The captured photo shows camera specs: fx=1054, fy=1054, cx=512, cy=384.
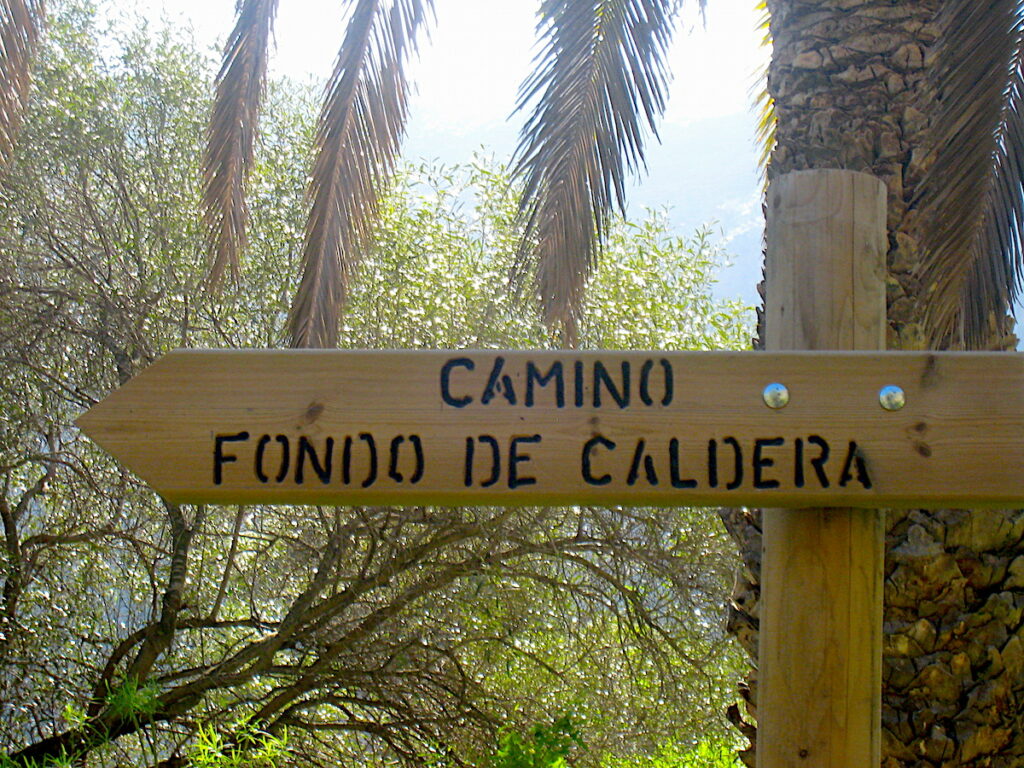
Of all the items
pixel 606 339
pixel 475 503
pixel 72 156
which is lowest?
pixel 475 503

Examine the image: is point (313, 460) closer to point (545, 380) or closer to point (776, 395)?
point (545, 380)

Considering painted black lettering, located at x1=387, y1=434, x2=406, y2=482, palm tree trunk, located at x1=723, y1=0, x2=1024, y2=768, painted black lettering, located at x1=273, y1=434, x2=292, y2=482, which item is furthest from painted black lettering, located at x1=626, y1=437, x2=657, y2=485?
palm tree trunk, located at x1=723, y1=0, x2=1024, y2=768

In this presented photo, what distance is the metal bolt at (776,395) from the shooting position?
1.48m

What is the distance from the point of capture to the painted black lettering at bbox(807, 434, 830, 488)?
1465 mm

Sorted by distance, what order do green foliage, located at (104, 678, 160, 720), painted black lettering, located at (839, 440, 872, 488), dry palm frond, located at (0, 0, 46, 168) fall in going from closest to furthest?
painted black lettering, located at (839, 440, 872, 488), green foliage, located at (104, 678, 160, 720), dry palm frond, located at (0, 0, 46, 168)

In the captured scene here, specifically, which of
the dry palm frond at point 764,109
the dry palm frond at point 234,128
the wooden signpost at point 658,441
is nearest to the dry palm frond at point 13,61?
the dry palm frond at point 234,128

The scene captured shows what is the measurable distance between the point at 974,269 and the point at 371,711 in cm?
419

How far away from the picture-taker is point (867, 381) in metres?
1.48

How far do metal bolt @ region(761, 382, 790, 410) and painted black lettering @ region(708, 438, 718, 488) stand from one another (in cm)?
9

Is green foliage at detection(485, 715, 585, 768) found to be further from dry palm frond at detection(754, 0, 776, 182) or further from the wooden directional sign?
dry palm frond at detection(754, 0, 776, 182)

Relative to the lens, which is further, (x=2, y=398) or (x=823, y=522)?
(x=2, y=398)

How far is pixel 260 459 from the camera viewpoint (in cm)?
150

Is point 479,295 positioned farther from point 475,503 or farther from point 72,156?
point 475,503

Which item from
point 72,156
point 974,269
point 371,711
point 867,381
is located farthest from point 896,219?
point 72,156
